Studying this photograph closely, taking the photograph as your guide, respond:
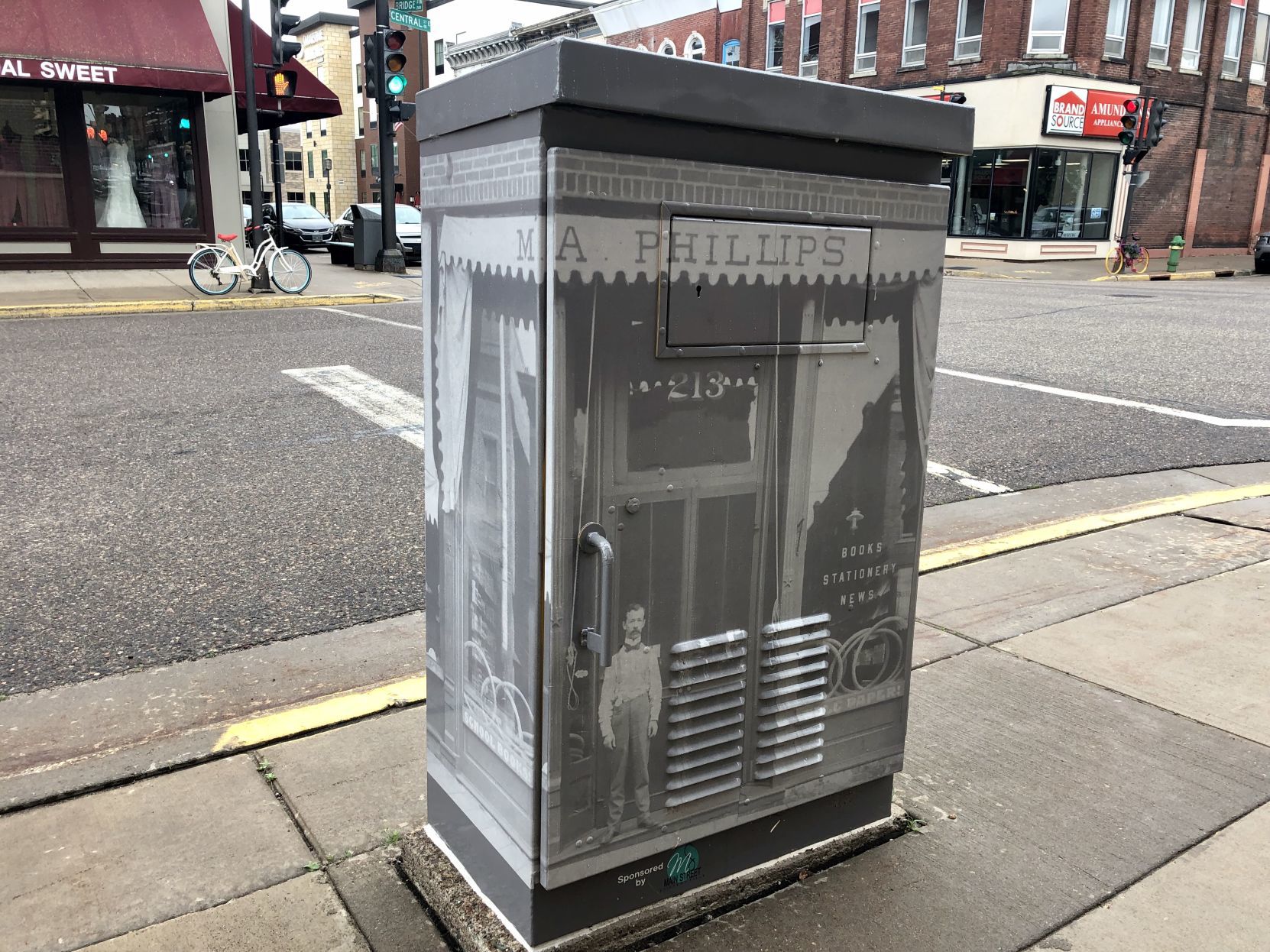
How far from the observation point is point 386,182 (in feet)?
65.6

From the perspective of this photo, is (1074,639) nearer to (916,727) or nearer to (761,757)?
(916,727)

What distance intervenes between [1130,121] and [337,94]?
174ft

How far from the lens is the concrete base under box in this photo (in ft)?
7.32

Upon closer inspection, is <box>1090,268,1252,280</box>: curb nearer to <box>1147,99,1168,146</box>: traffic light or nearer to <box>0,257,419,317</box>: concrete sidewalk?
<box>1147,99,1168,146</box>: traffic light

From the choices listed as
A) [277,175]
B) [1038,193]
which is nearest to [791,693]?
[277,175]

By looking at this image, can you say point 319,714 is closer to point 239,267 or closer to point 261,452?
point 261,452

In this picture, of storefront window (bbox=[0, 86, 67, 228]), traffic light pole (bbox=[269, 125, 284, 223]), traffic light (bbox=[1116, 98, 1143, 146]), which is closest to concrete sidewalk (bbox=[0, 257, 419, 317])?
storefront window (bbox=[0, 86, 67, 228])

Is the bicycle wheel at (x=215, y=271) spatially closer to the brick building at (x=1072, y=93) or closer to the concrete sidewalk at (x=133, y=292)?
the concrete sidewalk at (x=133, y=292)

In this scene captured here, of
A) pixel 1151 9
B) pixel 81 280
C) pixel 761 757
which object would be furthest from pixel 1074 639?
pixel 1151 9

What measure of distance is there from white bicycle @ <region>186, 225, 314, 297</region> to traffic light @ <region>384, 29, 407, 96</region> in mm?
3191

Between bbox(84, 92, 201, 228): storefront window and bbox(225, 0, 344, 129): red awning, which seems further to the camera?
bbox(225, 0, 344, 129): red awning

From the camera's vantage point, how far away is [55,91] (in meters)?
17.7

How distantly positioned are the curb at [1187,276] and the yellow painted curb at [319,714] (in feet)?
87.1

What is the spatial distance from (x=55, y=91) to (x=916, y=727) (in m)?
19.2
